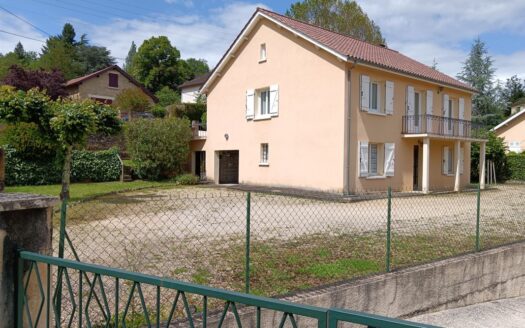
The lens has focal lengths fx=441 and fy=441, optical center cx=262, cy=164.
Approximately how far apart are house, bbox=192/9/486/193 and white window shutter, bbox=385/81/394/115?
4 centimetres

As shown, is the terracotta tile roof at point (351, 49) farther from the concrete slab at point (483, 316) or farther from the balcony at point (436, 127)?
the concrete slab at point (483, 316)

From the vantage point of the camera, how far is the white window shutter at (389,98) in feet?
61.4

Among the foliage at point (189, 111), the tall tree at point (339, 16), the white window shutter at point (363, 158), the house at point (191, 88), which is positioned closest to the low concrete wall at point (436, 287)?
the white window shutter at point (363, 158)

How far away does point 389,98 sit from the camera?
1877cm

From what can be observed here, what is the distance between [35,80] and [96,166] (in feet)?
40.1

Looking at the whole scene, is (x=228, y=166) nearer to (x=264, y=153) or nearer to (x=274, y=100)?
(x=264, y=153)

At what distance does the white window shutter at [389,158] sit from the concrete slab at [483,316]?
1166 cm

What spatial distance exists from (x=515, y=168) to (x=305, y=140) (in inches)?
690

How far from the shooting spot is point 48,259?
8.36ft

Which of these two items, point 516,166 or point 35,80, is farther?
point 35,80

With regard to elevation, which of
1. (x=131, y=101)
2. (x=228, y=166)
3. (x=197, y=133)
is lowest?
(x=228, y=166)

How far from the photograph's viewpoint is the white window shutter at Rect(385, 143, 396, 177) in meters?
18.7

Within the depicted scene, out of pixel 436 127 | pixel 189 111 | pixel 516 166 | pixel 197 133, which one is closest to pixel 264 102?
pixel 197 133

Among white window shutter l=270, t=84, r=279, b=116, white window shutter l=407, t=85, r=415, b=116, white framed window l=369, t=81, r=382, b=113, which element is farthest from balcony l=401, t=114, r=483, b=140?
white window shutter l=270, t=84, r=279, b=116
